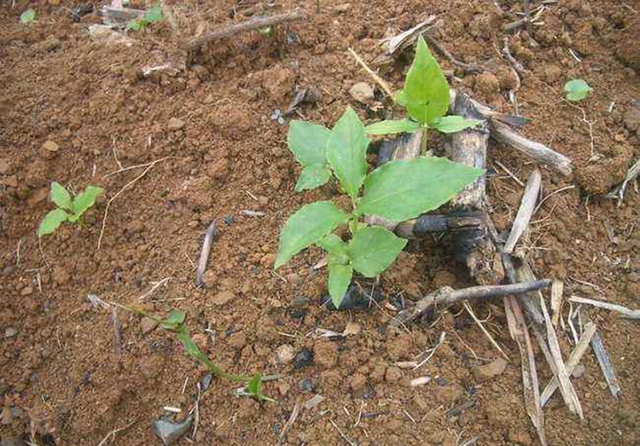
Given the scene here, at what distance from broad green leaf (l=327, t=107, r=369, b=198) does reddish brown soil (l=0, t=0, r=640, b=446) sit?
0.37m

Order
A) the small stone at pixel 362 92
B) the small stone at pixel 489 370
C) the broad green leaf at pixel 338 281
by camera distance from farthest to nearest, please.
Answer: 1. the small stone at pixel 362 92
2. the small stone at pixel 489 370
3. the broad green leaf at pixel 338 281

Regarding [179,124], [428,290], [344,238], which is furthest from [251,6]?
[428,290]

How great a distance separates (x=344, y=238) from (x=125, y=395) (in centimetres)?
85

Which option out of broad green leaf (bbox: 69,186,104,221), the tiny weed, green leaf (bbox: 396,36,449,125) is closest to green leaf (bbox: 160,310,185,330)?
the tiny weed

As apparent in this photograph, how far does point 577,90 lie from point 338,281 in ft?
4.21

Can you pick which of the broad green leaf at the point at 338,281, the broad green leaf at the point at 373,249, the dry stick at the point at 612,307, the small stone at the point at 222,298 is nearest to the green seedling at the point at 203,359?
the small stone at the point at 222,298

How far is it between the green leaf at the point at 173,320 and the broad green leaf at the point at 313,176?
541 mm

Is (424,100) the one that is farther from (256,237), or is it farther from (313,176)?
(256,237)

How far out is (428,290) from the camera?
172cm

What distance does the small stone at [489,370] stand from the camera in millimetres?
1567

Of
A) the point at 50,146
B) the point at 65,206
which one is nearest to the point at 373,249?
the point at 65,206

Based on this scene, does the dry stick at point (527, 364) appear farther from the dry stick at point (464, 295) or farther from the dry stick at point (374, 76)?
the dry stick at point (374, 76)

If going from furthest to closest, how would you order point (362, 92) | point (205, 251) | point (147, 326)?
point (362, 92) < point (205, 251) < point (147, 326)

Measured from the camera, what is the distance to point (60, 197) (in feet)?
6.25
